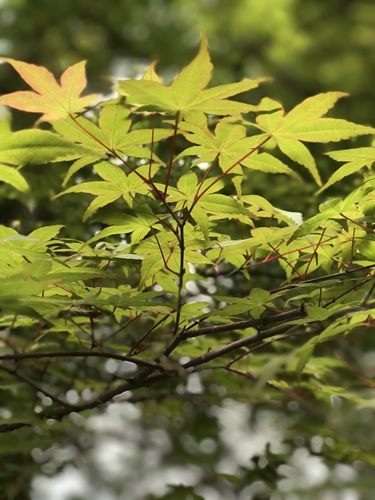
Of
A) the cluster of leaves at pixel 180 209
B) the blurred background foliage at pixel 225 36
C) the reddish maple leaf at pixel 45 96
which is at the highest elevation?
the reddish maple leaf at pixel 45 96

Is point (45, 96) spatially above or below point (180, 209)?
above

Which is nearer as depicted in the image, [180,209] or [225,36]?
[180,209]

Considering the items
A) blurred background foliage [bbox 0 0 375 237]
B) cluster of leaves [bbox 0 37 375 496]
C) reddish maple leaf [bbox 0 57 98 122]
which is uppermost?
reddish maple leaf [bbox 0 57 98 122]

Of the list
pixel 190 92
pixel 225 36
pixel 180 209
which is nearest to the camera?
pixel 190 92

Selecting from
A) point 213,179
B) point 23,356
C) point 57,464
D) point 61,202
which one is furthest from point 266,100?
point 57,464

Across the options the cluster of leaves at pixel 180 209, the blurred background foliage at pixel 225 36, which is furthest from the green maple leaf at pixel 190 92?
the blurred background foliage at pixel 225 36

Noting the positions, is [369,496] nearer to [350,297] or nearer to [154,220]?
→ [350,297]

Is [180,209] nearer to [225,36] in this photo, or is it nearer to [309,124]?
[309,124]

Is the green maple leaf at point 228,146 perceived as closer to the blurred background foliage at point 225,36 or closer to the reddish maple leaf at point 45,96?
the reddish maple leaf at point 45,96

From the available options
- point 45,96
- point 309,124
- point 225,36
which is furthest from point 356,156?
point 225,36

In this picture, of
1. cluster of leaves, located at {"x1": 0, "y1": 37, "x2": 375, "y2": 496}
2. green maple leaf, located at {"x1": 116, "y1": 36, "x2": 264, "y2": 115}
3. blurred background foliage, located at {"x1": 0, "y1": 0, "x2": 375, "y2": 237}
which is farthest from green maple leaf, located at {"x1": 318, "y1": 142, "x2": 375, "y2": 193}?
blurred background foliage, located at {"x1": 0, "y1": 0, "x2": 375, "y2": 237}

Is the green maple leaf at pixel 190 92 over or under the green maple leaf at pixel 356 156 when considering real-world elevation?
over

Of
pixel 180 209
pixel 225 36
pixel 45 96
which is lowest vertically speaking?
pixel 225 36

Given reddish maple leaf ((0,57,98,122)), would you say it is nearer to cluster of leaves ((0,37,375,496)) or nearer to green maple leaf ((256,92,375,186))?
cluster of leaves ((0,37,375,496))
